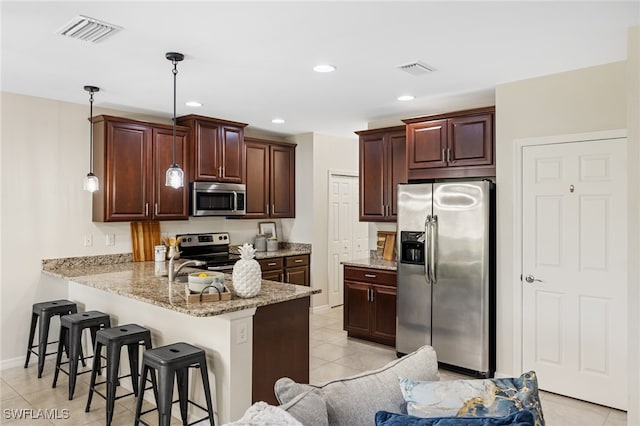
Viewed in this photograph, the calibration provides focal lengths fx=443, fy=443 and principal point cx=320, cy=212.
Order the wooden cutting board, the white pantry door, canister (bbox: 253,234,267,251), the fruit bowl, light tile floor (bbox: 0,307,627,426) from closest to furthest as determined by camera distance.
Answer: the fruit bowl
light tile floor (bbox: 0,307,627,426)
the white pantry door
the wooden cutting board
canister (bbox: 253,234,267,251)

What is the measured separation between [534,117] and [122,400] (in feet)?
13.1

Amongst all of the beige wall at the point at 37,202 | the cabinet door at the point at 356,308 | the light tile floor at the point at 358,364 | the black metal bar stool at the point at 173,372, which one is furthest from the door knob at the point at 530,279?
the beige wall at the point at 37,202

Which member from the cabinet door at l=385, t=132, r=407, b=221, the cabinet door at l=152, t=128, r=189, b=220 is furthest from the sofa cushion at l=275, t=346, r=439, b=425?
the cabinet door at l=152, t=128, r=189, b=220

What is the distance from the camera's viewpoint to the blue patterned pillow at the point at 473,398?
1449mm

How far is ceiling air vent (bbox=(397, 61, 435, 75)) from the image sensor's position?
333cm

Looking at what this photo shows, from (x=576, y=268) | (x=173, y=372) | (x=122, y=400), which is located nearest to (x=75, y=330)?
(x=122, y=400)

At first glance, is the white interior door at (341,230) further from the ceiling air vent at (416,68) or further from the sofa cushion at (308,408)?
the sofa cushion at (308,408)

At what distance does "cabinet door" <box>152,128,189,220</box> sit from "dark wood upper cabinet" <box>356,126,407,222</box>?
2081 mm

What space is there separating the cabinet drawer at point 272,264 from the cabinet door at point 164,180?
1132mm

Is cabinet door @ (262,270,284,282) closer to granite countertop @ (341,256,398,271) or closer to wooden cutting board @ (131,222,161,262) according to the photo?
granite countertop @ (341,256,398,271)

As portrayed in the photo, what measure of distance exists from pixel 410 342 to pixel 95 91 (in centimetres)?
379

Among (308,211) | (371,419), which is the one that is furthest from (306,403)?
(308,211)

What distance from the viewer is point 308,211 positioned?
634 centimetres

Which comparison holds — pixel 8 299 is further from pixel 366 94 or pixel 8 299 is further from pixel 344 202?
pixel 344 202
